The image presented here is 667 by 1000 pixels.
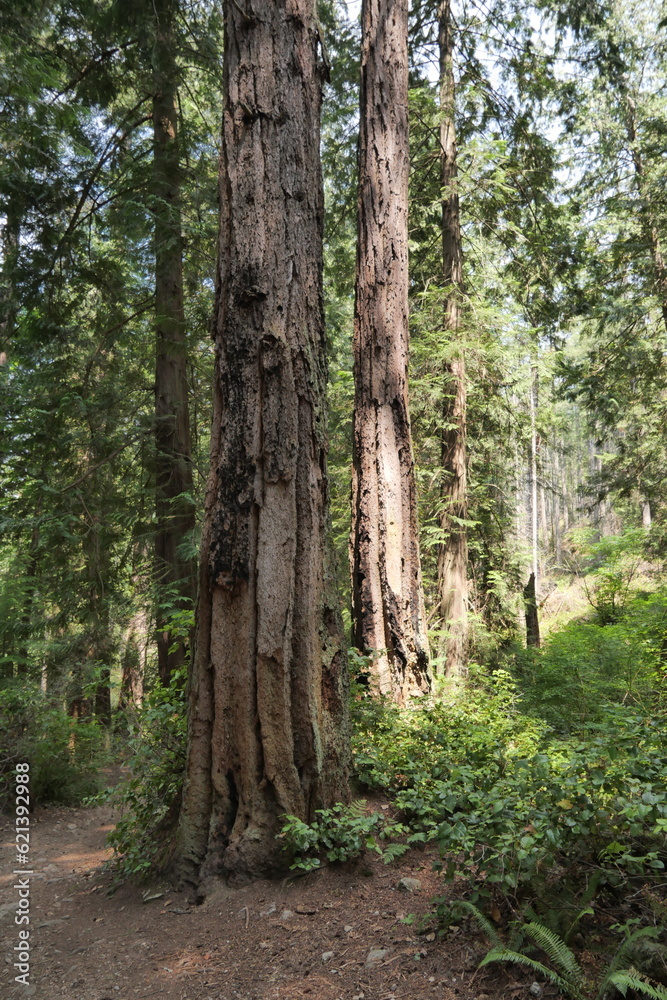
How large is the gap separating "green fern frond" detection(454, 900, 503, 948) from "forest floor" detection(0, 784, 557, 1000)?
9 centimetres

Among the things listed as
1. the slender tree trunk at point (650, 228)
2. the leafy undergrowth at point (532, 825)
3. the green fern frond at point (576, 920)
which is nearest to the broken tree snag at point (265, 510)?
the leafy undergrowth at point (532, 825)

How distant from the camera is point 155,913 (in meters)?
3.54

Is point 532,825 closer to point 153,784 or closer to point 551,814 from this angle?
point 551,814

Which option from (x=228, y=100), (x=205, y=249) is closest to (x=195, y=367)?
(x=205, y=249)

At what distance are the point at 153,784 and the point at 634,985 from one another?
3.09 metres

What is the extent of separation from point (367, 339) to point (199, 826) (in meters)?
4.95

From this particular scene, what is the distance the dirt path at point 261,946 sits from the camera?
2.77m

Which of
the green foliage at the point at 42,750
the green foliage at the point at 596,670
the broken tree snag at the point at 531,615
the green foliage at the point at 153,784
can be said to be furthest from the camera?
the broken tree snag at the point at 531,615

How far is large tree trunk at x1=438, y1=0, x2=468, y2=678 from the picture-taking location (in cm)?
941

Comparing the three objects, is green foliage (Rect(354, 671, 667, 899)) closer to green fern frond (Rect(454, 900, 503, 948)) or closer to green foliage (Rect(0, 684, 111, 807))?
green fern frond (Rect(454, 900, 503, 948))

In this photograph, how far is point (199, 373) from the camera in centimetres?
1073

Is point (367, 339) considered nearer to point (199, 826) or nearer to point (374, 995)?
point (199, 826)

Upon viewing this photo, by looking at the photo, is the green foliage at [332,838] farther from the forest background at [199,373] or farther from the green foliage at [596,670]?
the green foliage at [596,670]

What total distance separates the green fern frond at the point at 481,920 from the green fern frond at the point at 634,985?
48 centimetres
